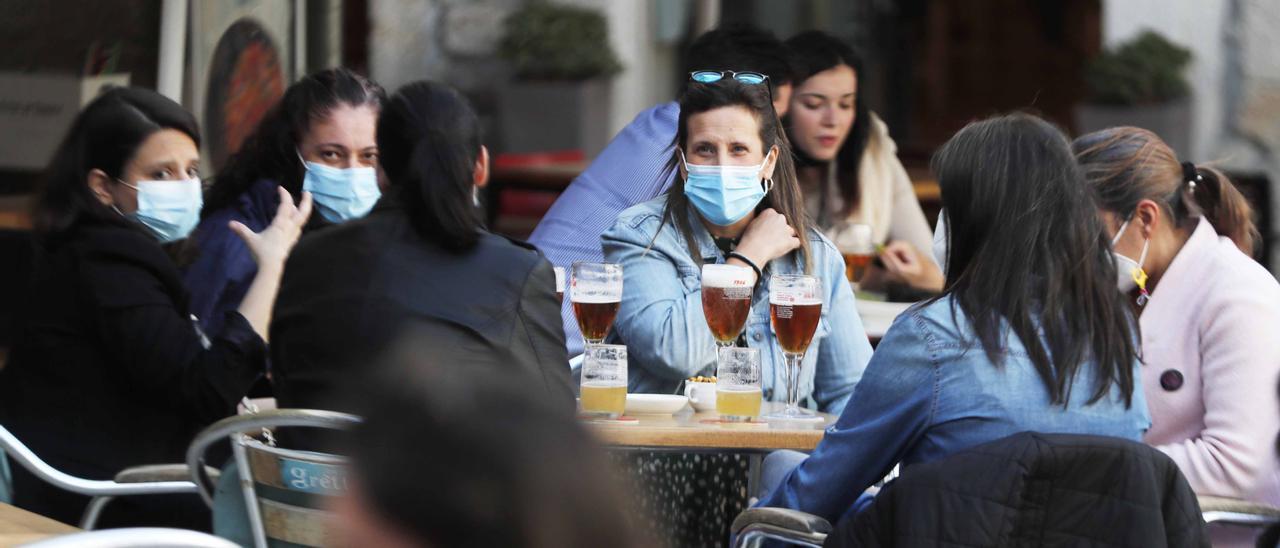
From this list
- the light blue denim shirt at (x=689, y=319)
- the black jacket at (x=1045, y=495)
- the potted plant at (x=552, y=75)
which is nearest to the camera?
the black jacket at (x=1045, y=495)

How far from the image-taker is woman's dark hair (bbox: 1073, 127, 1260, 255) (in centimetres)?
304

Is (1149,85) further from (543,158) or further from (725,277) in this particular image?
(725,277)

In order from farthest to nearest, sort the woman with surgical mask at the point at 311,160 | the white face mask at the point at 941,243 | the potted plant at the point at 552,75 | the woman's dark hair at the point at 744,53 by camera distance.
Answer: the potted plant at the point at 552,75, the woman's dark hair at the point at 744,53, the woman with surgical mask at the point at 311,160, the white face mask at the point at 941,243

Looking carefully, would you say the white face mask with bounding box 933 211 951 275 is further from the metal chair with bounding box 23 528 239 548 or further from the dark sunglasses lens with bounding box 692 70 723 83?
the metal chair with bounding box 23 528 239 548

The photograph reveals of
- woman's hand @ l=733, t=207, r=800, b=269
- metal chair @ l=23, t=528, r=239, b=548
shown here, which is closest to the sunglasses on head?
woman's hand @ l=733, t=207, r=800, b=269

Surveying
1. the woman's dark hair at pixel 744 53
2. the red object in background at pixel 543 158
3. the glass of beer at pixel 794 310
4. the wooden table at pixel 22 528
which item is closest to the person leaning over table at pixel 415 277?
the wooden table at pixel 22 528

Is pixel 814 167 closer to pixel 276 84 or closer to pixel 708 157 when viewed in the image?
pixel 708 157

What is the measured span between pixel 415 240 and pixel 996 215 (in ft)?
2.89

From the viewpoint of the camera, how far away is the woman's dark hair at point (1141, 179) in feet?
9.96

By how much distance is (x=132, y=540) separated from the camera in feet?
5.53

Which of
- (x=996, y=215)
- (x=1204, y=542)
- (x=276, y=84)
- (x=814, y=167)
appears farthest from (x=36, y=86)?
(x=1204, y=542)

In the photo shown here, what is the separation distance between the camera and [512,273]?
2.51m

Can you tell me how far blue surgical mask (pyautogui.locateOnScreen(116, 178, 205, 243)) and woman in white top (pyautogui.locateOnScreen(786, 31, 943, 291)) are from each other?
192 centimetres

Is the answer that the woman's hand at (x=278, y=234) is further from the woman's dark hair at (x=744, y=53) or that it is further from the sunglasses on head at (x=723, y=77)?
the woman's dark hair at (x=744, y=53)
